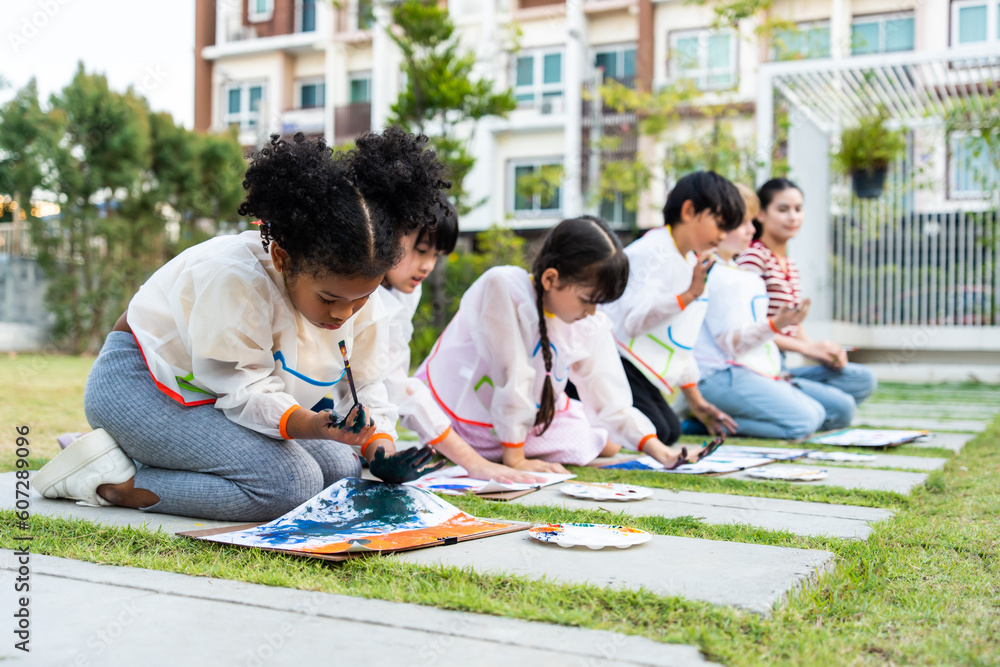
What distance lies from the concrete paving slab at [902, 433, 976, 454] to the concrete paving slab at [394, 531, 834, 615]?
7.80 ft

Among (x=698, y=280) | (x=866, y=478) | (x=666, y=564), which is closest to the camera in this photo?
(x=666, y=564)

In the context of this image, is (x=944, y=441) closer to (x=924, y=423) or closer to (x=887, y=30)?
(x=924, y=423)

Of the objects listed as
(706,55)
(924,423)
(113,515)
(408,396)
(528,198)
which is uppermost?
(706,55)

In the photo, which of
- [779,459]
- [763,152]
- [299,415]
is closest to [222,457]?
[299,415]

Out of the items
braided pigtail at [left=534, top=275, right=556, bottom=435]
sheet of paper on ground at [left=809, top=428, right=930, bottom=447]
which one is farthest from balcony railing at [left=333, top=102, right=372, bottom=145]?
braided pigtail at [left=534, top=275, right=556, bottom=435]

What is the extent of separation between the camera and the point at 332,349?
7.13ft

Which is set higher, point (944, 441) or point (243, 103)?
point (243, 103)

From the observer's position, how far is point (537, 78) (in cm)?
1759

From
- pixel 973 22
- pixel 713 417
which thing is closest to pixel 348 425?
pixel 713 417

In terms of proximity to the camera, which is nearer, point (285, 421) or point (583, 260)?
point (285, 421)

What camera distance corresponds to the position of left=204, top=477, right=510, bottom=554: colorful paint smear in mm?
1679

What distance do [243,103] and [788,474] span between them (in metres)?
19.3

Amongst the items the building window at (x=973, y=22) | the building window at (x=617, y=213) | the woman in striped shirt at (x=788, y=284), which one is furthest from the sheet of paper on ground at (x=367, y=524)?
the building window at (x=973, y=22)

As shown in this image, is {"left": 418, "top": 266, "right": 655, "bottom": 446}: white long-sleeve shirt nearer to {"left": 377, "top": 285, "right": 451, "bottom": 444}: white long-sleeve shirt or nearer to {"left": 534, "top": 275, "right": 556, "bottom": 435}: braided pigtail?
{"left": 534, "top": 275, "right": 556, "bottom": 435}: braided pigtail
